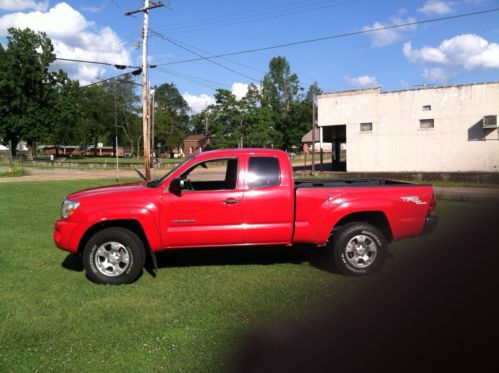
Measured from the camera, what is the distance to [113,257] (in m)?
6.05

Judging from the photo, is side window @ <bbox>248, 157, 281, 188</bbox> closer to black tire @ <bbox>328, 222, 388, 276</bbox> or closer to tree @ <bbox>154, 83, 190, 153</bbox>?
black tire @ <bbox>328, 222, 388, 276</bbox>

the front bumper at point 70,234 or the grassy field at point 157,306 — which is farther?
the front bumper at point 70,234

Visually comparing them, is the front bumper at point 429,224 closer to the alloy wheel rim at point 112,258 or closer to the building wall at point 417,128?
the alloy wheel rim at point 112,258

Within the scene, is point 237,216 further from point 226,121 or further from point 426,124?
point 226,121

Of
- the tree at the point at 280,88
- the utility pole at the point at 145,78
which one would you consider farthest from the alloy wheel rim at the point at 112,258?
the tree at the point at 280,88

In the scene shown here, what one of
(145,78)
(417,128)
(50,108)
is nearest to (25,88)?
(50,108)

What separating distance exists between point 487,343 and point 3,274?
6.08 metres

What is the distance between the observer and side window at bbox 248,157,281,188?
6238mm

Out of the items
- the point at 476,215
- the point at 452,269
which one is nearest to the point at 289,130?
the point at 476,215

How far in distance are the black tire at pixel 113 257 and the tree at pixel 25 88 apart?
64.3 metres

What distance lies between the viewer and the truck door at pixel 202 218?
19.8ft

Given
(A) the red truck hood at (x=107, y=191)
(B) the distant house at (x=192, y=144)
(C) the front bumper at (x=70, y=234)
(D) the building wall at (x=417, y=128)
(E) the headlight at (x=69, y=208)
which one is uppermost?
(B) the distant house at (x=192, y=144)

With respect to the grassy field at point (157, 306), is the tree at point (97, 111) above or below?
above

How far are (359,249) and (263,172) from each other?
5.58 feet
